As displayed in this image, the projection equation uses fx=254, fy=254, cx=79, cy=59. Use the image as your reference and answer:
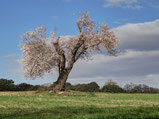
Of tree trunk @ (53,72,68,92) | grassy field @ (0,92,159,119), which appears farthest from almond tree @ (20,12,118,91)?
grassy field @ (0,92,159,119)

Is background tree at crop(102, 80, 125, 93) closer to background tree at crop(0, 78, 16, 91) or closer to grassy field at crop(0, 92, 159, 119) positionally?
background tree at crop(0, 78, 16, 91)

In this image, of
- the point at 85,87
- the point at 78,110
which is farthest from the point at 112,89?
the point at 78,110

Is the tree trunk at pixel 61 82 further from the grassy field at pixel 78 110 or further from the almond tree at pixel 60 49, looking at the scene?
the grassy field at pixel 78 110

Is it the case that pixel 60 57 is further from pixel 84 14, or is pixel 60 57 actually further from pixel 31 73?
pixel 84 14

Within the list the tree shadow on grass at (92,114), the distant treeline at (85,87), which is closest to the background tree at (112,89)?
the distant treeline at (85,87)

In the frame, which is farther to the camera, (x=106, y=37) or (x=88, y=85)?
(x=88, y=85)

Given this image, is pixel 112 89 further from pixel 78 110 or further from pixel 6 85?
pixel 78 110

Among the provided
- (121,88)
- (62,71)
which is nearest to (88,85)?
(121,88)

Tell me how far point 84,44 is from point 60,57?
434cm

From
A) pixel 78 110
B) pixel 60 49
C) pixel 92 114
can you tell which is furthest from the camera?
pixel 60 49

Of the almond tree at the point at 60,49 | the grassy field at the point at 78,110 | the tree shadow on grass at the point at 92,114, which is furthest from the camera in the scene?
the almond tree at the point at 60,49

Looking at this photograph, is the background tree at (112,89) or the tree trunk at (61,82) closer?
the tree trunk at (61,82)

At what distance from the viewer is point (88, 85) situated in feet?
162

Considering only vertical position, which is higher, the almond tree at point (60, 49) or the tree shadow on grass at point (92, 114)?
the almond tree at point (60, 49)
